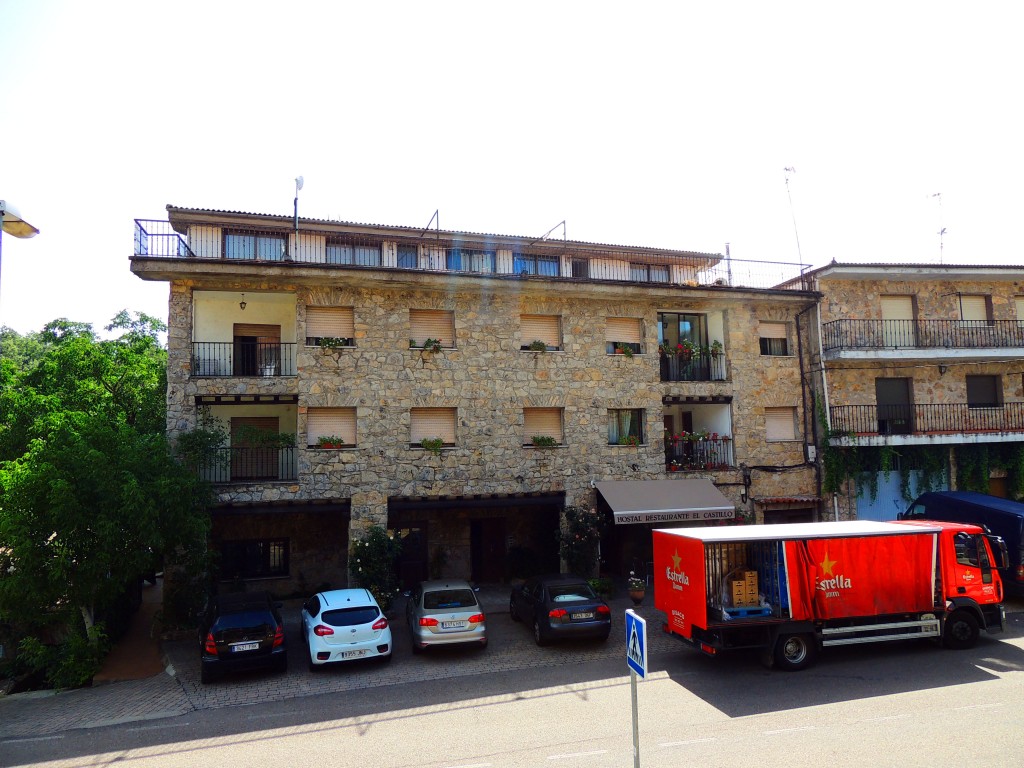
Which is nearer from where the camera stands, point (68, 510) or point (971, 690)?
point (971, 690)

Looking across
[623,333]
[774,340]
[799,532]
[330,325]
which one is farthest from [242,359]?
[774,340]

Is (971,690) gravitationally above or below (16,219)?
below

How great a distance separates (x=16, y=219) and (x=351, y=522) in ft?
36.5

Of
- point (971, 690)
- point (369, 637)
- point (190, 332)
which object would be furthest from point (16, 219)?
point (971, 690)

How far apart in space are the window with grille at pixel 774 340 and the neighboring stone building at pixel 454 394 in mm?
72

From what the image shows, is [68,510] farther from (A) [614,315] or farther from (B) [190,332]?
(A) [614,315]

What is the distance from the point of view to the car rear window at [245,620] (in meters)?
13.0

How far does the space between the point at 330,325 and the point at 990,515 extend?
1964 cm

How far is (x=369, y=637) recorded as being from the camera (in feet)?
44.2

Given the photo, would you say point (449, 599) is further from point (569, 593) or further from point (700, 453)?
point (700, 453)

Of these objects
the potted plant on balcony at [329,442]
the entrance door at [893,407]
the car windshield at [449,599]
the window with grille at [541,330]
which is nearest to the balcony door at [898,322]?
the entrance door at [893,407]

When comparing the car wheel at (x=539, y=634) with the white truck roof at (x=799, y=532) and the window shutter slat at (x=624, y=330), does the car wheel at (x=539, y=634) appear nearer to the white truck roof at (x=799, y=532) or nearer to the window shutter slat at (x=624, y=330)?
the white truck roof at (x=799, y=532)

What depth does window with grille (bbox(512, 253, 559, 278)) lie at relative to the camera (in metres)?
24.5

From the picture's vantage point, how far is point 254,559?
20.7 m
